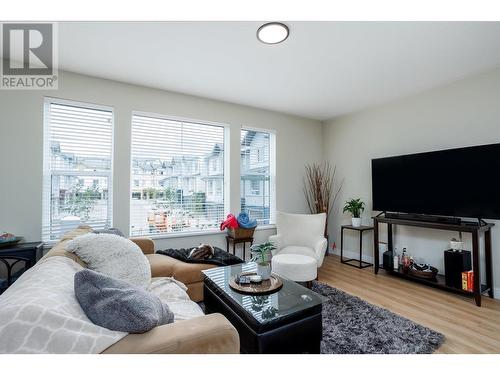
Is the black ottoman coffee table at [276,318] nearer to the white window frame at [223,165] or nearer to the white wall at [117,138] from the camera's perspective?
the white window frame at [223,165]

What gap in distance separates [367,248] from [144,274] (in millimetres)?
3506

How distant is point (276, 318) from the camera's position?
57.9 inches

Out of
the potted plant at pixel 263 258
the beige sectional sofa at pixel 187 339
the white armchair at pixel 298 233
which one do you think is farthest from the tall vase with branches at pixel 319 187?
the beige sectional sofa at pixel 187 339

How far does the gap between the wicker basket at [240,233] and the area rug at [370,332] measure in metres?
1.44

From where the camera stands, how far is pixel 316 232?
353cm

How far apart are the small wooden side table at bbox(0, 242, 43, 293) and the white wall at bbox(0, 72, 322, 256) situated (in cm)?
27

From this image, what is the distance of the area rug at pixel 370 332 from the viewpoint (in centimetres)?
180

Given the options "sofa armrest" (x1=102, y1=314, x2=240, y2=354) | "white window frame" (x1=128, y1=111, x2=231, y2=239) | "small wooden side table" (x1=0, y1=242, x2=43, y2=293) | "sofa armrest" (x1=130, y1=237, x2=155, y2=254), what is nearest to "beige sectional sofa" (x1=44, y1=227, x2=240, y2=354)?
"sofa armrest" (x1=102, y1=314, x2=240, y2=354)

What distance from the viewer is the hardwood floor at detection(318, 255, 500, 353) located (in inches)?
75.7

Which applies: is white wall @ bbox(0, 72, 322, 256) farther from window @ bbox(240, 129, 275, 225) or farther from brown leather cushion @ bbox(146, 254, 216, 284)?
brown leather cushion @ bbox(146, 254, 216, 284)

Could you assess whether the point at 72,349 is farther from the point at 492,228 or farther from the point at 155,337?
the point at 492,228

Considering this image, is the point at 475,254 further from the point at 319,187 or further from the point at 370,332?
the point at 319,187
